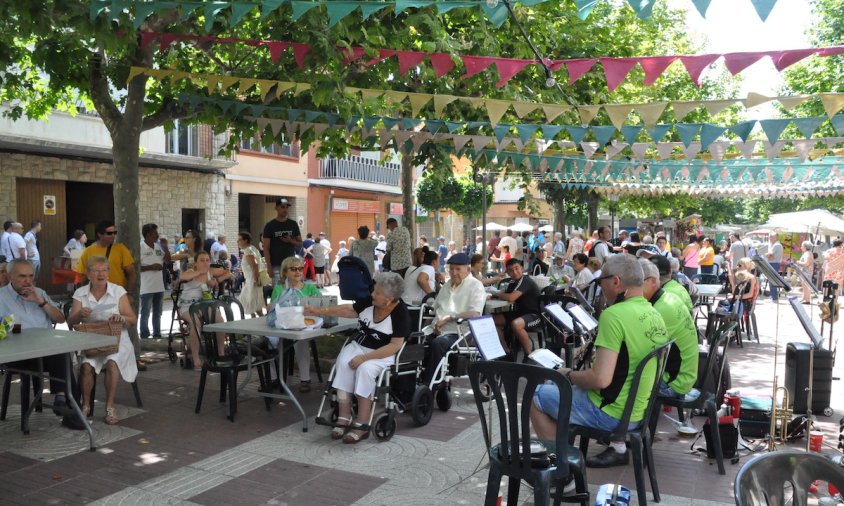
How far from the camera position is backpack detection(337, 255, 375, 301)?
636cm

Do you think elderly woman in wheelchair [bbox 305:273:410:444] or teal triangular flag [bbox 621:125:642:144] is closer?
elderly woman in wheelchair [bbox 305:273:410:444]

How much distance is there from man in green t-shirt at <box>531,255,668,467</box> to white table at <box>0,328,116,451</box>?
3.33 metres

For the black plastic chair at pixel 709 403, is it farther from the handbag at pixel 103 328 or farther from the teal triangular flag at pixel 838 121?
the handbag at pixel 103 328

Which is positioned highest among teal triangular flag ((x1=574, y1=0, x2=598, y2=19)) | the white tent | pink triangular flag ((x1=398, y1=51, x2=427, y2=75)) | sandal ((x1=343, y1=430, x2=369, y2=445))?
pink triangular flag ((x1=398, y1=51, x2=427, y2=75))

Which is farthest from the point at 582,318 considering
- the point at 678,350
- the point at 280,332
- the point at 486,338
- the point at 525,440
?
the point at 525,440

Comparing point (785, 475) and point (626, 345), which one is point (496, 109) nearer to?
point (626, 345)

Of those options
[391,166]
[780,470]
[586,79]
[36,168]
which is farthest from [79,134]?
[391,166]

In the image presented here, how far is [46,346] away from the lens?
4.83 metres

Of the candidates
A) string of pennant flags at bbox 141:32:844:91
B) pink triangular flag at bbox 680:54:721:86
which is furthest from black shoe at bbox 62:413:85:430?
pink triangular flag at bbox 680:54:721:86

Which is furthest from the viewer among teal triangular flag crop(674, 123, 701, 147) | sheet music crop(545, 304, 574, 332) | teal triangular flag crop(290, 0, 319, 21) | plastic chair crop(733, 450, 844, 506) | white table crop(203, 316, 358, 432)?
teal triangular flag crop(674, 123, 701, 147)

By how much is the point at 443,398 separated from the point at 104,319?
3.13m

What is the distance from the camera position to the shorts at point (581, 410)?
13.3 ft

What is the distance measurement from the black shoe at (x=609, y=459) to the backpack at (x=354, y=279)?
2.46 metres

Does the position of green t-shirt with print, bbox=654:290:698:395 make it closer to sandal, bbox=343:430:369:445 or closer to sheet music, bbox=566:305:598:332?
sheet music, bbox=566:305:598:332
